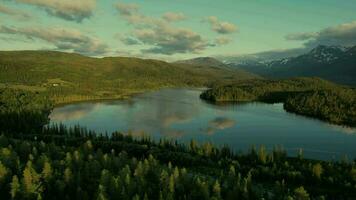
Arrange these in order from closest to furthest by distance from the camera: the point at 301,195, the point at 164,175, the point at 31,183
→ the point at 31,183, the point at 301,195, the point at 164,175

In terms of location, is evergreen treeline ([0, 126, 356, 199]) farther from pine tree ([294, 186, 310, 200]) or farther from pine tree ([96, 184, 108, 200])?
pine tree ([294, 186, 310, 200])

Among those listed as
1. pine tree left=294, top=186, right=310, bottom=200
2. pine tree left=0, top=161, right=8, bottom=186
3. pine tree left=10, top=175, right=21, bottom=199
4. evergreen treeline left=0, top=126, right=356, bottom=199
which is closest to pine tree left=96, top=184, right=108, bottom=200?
evergreen treeline left=0, top=126, right=356, bottom=199

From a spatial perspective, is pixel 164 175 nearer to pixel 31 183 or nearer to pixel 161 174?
pixel 161 174

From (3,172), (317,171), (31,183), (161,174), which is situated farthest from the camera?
(317,171)

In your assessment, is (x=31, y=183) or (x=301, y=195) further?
(x=301, y=195)

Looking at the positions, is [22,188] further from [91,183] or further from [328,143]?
[328,143]

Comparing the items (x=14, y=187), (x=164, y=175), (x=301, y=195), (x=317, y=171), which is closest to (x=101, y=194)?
(x=14, y=187)

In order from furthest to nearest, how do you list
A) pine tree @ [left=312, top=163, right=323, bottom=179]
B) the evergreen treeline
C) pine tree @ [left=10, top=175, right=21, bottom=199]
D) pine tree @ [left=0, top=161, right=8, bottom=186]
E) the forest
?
pine tree @ [left=312, top=163, right=323, bottom=179]
pine tree @ [left=0, top=161, right=8, bottom=186]
the forest
the evergreen treeline
pine tree @ [left=10, top=175, right=21, bottom=199]

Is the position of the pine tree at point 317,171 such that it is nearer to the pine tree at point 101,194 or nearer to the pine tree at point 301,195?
the pine tree at point 301,195
